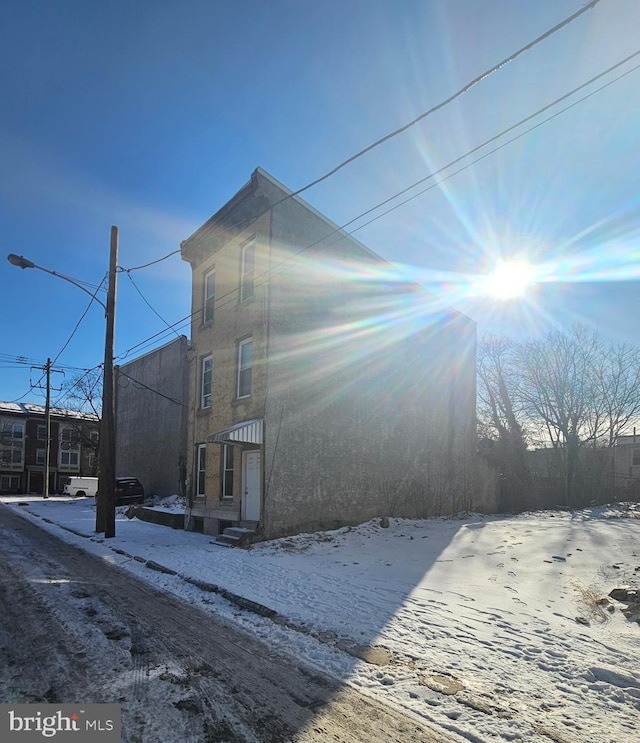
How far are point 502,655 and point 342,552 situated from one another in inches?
264

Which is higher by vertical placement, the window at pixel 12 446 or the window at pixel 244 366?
the window at pixel 244 366

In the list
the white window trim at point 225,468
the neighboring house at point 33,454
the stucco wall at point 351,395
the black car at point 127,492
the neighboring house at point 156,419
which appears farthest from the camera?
the neighboring house at point 33,454

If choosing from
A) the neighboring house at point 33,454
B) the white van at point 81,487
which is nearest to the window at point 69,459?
the neighboring house at point 33,454

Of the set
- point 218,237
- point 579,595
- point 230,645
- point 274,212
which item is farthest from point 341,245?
point 230,645

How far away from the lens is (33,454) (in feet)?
178

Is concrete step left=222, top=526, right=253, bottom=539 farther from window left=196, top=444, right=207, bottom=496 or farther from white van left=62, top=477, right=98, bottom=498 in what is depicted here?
white van left=62, top=477, right=98, bottom=498

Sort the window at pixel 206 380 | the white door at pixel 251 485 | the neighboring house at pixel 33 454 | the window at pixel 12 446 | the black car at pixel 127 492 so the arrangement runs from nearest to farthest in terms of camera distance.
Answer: the white door at pixel 251 485 < the window at pixel 206 380 < the black car at pixel 127 492 < the window at pixel 12 446 < the neighboring house at pixel 33 454

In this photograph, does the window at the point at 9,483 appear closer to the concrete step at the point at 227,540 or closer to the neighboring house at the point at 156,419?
the neighboring house at the point at 156,419

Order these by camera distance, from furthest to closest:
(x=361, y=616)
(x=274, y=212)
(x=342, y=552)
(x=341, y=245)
→ (x=341, y=245), (x=274, y=212), (x=342, y=552), (x=361, y=616)

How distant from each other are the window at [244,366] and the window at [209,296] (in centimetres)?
251

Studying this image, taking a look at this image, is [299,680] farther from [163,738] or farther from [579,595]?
[579,595]

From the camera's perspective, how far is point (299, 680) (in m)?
4.44

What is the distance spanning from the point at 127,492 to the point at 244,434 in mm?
15630

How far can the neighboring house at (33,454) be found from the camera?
5231 centimetres
